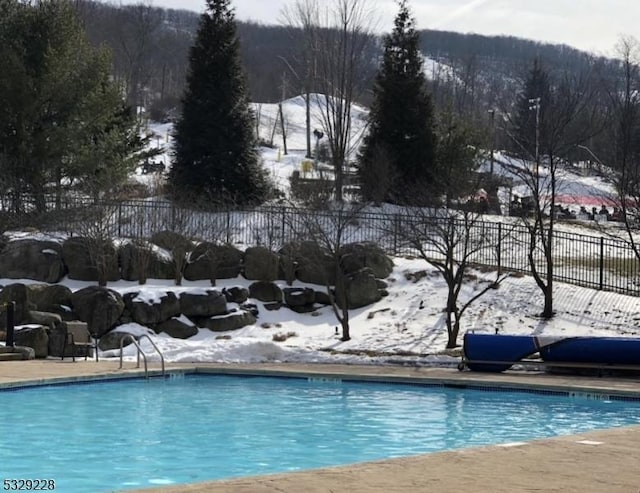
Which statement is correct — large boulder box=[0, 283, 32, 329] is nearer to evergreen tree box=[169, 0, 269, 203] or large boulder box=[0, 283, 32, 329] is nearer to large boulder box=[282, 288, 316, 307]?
large boulder box=[282, 288, 316, 307]

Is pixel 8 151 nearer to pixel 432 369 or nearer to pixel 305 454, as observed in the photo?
pixel 432 369

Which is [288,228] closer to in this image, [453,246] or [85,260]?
[85,260]

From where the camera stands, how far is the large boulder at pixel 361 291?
25.2 m

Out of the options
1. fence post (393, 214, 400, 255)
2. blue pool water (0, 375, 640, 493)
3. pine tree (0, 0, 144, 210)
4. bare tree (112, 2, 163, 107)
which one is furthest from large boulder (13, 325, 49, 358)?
bare tree (112, 2, 163, 107)

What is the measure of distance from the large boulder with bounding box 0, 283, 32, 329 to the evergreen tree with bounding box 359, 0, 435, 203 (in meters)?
17.1

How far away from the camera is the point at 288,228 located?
27906mm

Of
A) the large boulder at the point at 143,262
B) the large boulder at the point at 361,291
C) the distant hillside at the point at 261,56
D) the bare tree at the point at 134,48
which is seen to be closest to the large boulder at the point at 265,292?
the large boulder at the point at 361,291

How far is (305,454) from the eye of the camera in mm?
11789

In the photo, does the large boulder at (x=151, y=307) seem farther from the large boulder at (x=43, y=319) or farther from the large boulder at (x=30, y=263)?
the large boulder at (x=30, y=263)

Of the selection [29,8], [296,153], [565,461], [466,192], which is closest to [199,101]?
[29,8]

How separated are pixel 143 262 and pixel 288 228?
16.3ft

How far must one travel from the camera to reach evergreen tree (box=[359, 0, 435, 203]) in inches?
1453

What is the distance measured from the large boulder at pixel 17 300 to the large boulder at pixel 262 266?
252 inches

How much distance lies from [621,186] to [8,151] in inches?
→ 759
